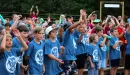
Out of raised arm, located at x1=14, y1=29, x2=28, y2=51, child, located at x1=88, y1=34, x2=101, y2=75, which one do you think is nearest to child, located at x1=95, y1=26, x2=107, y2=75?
child, located at x1=88, y1=34, x2=101, y2=75

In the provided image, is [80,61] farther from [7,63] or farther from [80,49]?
[7,63]

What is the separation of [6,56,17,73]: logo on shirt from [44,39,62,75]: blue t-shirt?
1.26 m

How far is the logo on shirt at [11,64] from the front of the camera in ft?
23.6

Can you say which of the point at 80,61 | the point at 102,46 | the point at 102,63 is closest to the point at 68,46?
the point at 80,61

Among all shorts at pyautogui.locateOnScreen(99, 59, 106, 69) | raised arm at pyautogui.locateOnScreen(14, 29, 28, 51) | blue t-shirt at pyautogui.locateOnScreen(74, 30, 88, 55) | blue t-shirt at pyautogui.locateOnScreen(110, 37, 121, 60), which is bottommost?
shorts at pyautogui.locateOnScreen(99, 59, 106, 69)

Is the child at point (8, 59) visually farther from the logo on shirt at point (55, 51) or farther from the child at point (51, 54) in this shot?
the logo on shirt at point (55, 51)

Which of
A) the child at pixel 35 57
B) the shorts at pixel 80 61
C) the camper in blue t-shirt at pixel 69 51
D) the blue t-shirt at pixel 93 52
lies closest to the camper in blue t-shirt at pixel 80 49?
the shorts at pixel 80 61

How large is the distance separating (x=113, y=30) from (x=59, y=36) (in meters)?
2.60

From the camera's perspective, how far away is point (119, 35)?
12195 millimetres

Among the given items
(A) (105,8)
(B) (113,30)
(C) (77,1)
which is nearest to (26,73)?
(B) (113,30)

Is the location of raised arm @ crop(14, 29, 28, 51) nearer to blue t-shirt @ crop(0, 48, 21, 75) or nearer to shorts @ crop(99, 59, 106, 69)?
blue t-shirt @ crop(0, 48, 21, 75)

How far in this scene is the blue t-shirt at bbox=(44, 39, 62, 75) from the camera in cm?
847

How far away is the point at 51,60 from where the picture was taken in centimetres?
855

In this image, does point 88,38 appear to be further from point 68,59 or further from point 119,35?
point 119,35
